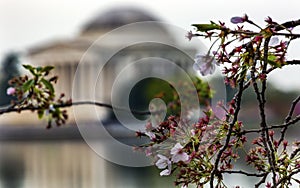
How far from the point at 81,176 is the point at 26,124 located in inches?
141

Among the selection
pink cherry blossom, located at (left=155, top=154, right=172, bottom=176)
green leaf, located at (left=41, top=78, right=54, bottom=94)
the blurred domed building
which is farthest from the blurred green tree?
the blurred domed building

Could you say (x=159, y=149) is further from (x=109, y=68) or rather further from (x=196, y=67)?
(x=109, y=68)

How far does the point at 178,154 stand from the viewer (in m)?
0.35

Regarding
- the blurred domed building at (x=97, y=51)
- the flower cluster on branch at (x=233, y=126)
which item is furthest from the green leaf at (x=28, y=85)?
the blurred domed building at (x=97, y=51)

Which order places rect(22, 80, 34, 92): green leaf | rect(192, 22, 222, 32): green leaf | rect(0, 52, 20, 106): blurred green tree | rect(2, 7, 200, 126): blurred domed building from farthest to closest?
rect(2, 7, 200, 126): blurred domed building < rect(0, 52, 20, 106): blurred green tree < rect(22, 80, 34, 92): green leaf < rect(192, 22, 222, 32): green leaf

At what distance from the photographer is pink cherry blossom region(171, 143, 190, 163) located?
346mm

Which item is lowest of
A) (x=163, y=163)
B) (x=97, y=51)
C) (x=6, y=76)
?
(x=163, y=163)

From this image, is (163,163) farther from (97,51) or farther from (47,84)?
(97,51)

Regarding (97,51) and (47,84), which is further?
(97,51)

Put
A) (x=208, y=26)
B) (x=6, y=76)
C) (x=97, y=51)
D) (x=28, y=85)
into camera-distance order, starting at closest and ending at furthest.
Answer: (x=208, y=26) → (x=28, y=85) → (x=6, y=76) → (x=97, y=51)

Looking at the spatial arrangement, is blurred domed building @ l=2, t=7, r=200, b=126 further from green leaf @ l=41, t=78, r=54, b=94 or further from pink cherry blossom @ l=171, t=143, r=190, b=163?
pink cherry blossom @ l=171, t=143, r=190, b=163

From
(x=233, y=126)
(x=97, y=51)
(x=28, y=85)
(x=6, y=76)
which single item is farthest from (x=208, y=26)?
(x=97, y=51)

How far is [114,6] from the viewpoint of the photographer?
12.3 metres

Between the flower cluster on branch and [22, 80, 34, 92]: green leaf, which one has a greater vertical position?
[22, 80, 34, 92]: green leaf
